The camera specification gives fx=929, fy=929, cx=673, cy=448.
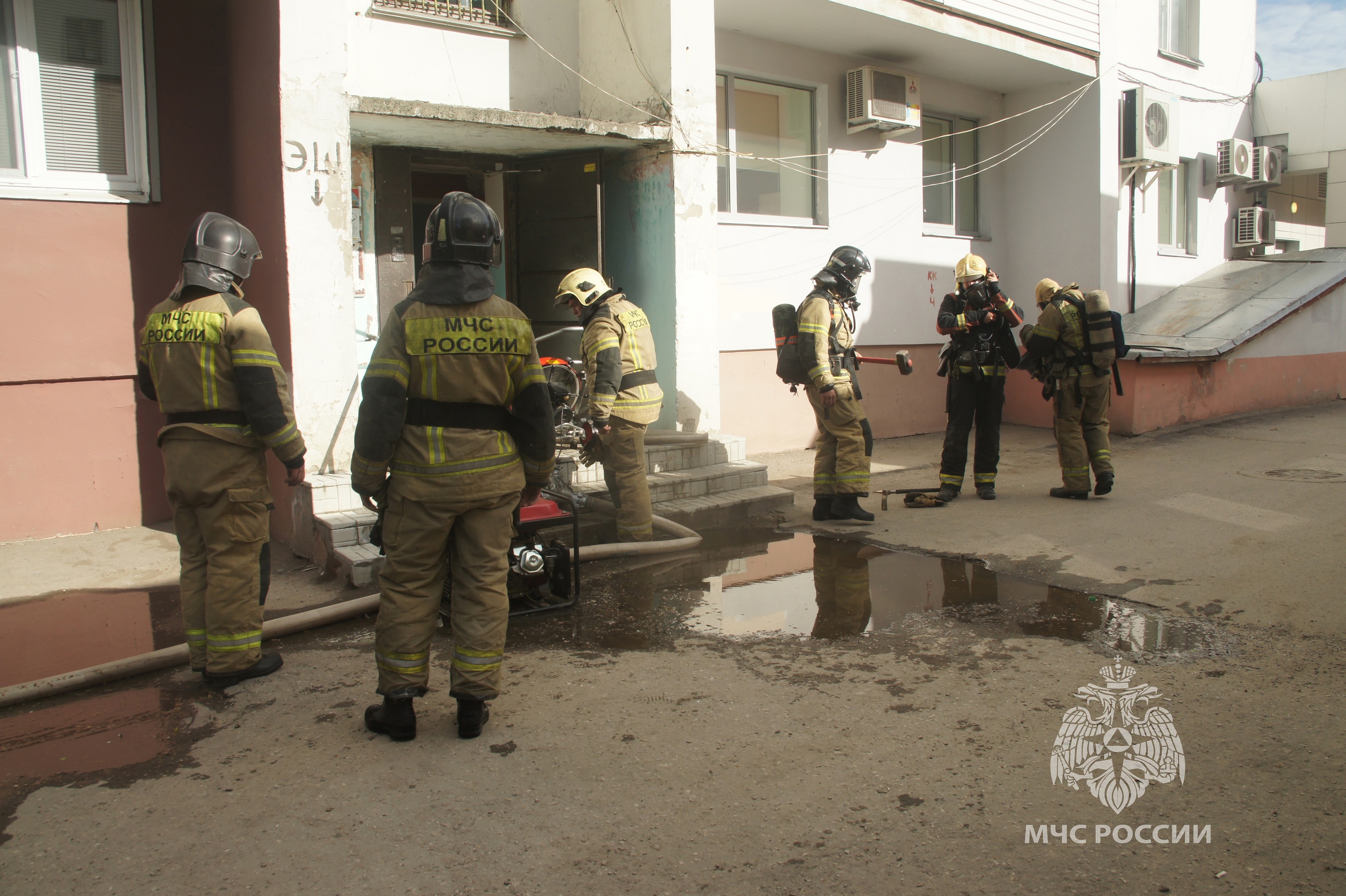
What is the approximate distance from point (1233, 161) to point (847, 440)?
35.6 ft

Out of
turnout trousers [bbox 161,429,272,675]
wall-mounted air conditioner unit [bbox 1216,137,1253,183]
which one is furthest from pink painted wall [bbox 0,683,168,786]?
wall-mounted air conditioner unit [bbox 1216,137,1253,183]

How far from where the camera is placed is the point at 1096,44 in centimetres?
1169

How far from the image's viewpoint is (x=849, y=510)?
268 inches

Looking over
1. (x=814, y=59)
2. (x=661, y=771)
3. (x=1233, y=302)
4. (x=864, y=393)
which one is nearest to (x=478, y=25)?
(x=814, y=59)

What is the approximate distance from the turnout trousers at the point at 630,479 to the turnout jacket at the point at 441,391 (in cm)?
269

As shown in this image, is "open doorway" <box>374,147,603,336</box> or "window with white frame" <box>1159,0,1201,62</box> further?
"window with white frame" <box>1159,0,1201,62</box>

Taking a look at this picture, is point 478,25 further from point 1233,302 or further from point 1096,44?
point 1233,302

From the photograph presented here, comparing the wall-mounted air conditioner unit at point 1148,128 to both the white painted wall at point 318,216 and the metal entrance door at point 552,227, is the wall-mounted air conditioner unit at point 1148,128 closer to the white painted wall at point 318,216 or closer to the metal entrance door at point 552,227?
the metal entrance door at point 552,227

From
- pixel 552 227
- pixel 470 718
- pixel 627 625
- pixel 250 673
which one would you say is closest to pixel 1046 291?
pixel 552 227

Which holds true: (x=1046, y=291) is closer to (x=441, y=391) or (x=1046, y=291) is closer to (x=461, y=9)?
(x=461, y=9)

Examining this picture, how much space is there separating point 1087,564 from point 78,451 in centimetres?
640

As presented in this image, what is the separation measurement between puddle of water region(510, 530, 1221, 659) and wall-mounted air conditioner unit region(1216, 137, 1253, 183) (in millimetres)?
11515

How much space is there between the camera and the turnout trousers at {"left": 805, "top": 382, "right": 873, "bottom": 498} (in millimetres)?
6707

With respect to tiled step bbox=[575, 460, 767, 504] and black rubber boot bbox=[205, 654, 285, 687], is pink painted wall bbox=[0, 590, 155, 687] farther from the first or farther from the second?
tiled step bbox=[575, 460, 767, 504]
